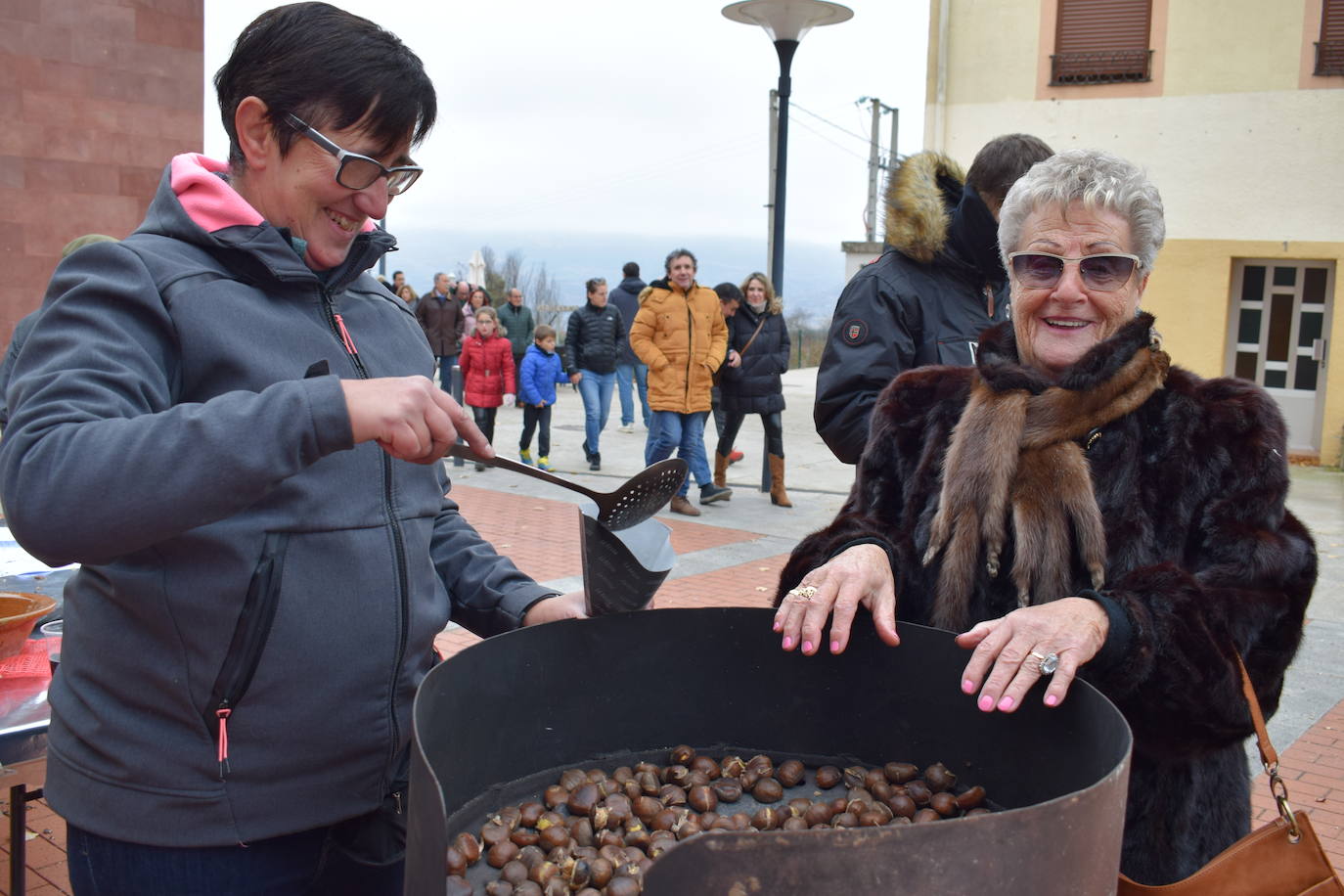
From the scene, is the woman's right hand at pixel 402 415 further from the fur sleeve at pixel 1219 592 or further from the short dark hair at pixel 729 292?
the short dark hair at pixel 729 292

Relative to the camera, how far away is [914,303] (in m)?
3.40

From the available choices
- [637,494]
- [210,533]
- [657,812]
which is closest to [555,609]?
[637,494]

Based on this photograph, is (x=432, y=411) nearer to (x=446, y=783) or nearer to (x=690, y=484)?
(x=446, y=783)

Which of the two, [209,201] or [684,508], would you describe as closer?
[209,201]

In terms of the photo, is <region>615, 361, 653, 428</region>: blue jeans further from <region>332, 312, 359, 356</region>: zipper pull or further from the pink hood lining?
the pink hood lining

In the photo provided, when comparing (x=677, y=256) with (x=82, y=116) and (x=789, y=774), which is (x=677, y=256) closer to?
(x=82, y=116)

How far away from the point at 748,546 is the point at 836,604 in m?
6.04

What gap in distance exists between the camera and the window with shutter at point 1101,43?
44.2 feet

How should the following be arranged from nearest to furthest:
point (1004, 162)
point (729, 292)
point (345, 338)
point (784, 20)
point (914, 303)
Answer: point (345, 338) < point (1004, 162) < point (914, 303) < point (784, 20) < point (729, 292)

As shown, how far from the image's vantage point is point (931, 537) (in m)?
2.03

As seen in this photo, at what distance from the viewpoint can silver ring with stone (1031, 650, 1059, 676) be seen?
1.54 meters

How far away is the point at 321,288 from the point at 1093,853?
4.05 feet

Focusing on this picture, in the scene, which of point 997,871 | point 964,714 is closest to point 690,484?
point 964,714

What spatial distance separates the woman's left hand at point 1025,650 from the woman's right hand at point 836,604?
22 centimetres
